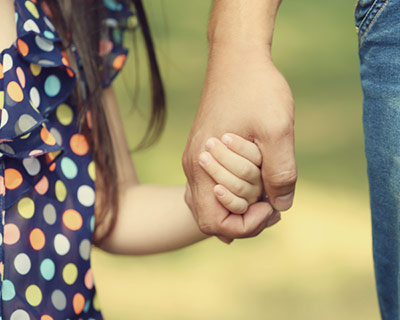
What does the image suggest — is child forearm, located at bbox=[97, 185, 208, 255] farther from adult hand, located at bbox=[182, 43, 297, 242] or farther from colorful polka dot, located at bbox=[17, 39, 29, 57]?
colorful polka dot, located at bbox=[17, 39, 29, 57]

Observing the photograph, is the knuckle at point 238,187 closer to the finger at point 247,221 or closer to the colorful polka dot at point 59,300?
the finger at point 247,221

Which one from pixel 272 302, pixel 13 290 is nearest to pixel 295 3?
pixel 272 302

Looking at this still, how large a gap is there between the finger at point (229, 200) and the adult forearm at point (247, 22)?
0.19 m

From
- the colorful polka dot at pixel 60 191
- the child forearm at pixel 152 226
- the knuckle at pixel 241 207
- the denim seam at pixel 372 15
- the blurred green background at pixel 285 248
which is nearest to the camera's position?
the denim seam at pixel 372 15

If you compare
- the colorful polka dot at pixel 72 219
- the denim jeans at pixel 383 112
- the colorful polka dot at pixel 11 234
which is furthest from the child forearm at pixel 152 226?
the denim jeans at pixel 383 112

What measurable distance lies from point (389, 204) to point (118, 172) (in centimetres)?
46

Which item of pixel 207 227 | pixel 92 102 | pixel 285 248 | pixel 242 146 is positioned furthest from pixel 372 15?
pixel 285 248

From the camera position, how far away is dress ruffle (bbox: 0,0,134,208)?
1.00m

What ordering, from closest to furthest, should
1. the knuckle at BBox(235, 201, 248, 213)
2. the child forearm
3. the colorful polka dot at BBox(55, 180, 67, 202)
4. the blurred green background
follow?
the knuckle at BBox(235, 201, 248, 213) < the colorful polka dot at BBox(55, 180, 67, 202) < the child forearm < the blurred green background

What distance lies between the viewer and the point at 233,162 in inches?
37.1

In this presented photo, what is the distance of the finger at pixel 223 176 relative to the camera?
3.10ft

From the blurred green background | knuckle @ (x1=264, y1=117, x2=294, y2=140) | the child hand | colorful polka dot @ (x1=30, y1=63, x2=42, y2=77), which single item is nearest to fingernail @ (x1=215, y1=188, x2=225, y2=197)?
the child hand

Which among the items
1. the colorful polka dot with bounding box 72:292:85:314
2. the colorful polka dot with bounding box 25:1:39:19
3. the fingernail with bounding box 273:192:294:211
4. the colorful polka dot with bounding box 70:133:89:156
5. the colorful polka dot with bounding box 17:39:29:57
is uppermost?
the colorful polka dot with bounding box 25:1:39:19

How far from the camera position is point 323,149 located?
295 cm
